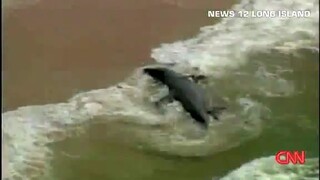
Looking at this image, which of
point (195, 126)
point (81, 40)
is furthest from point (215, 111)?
point (81, 40)

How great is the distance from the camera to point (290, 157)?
53.0 inches

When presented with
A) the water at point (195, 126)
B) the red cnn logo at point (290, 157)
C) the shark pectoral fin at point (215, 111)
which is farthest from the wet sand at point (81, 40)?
the red cnn logo at point (290, 157)

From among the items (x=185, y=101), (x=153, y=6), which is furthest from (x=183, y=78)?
(x=153, y=6)

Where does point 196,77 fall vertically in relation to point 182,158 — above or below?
above

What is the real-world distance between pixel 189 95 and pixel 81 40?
0.77 ft

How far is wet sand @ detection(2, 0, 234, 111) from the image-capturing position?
136cm

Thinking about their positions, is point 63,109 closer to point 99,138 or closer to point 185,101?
point 99,138

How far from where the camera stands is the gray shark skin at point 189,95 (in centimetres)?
135

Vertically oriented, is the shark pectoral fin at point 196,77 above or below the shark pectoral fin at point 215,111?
above

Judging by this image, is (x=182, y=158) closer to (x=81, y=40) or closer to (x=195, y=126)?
(x=195, y=126)

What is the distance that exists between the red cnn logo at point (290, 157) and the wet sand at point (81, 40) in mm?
290

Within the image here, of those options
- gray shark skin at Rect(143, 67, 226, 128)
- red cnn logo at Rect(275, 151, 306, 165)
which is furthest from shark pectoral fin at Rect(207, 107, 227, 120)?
red cnn logo at Rect(275, 151, 306, 165)

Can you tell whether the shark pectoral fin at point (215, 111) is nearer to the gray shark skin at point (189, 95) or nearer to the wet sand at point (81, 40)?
the gray shark skin at point (189, 95)

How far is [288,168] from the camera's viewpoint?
1348 millimetres
